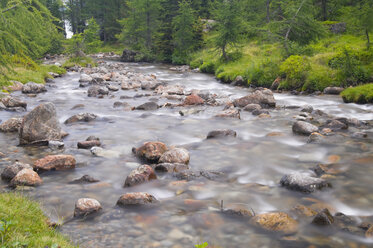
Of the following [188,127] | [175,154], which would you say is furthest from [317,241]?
[188,127]

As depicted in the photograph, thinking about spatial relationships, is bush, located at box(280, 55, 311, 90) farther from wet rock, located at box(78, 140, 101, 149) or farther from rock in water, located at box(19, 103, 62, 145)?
rock in water, located at box(19, 103, 62, 145)

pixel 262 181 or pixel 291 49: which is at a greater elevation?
pixel 291 49

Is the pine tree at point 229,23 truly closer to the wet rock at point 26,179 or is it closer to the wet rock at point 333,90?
the wet rock at point 333,90

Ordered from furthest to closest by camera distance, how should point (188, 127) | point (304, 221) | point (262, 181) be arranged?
1. point (188, 127)
2. point (262, 181)
3. point (304, 221)

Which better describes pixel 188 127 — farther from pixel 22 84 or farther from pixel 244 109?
pixel 22 84

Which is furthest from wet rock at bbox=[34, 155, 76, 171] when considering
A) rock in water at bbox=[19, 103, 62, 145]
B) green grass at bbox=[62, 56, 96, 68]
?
green grass at bbox=[62, 56, 96, 68]

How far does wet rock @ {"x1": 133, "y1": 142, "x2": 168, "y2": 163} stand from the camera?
674cm

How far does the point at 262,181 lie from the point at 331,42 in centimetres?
2361

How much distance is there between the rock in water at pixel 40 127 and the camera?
25.6 feet

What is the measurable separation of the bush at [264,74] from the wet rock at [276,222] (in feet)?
48.4

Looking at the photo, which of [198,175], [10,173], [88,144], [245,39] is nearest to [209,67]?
[245,39]

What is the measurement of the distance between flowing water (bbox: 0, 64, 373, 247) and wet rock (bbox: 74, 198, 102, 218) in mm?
122

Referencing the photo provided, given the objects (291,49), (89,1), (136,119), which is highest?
(89,1)

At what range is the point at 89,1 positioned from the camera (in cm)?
7719
